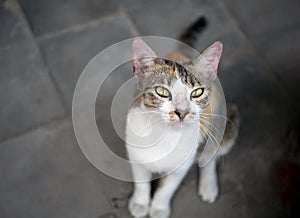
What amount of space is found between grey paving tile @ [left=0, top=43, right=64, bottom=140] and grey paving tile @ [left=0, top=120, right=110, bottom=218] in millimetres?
72

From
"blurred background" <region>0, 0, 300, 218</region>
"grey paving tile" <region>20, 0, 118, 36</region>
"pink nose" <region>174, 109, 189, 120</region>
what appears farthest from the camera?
"grey paving tile" <region>20, 0, 118, 36</region>

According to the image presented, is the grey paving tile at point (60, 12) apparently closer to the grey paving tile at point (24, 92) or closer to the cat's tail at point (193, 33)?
the grey paving tile at point (24, 92)

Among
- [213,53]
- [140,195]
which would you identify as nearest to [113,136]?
[140,195]

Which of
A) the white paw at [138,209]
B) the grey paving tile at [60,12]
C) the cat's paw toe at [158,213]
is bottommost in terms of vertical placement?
the cat's paw toe at [158,213]

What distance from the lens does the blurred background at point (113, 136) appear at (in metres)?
1.85

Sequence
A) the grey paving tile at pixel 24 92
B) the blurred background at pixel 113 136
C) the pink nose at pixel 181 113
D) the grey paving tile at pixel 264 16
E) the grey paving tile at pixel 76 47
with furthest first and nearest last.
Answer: the grey paving tile at pixel 264 16 → the grey paving tile at pixel 76 47 → the grey paving tile at pixel 24 92 → the blurred background at pixel 113 136 → the pink nose at pixel 181 113

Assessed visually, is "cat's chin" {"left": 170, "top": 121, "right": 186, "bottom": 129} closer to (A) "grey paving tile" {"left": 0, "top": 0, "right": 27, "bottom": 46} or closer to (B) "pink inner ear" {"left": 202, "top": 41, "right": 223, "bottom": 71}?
(B) "pink inner ear" {"left": 202, "top": 41, "right": 223, "bottom": 71}

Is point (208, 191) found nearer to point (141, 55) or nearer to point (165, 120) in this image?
point (165, 120)

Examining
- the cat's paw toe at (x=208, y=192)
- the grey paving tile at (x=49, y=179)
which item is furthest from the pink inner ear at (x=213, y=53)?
the grey paving tile at (x=49, y=179)

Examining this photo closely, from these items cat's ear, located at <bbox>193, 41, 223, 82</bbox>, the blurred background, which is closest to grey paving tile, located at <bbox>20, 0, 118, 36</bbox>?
the blurred background

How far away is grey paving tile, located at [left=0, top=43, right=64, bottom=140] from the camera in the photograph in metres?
2.00

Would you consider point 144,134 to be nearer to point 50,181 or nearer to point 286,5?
point 50,181

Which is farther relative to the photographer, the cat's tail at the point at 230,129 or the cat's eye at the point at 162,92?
the cat's tail at the point at 230,129

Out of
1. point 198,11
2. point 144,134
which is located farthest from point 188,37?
point 144,134
